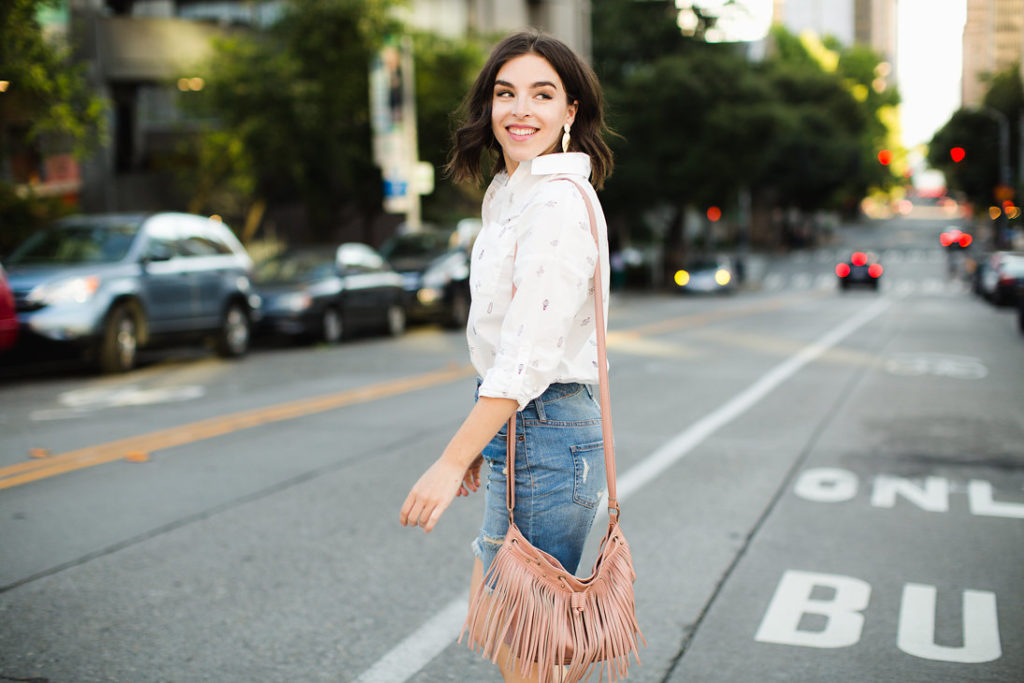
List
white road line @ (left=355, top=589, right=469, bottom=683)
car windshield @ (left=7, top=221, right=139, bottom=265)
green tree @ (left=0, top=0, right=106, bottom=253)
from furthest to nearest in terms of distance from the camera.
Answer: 1. green tree @ (left=0, top=0, right=106, bottom=253)
2. car windshield @ (left=7, top=221, right=139, bottom=265)
3. white road line @ (left=355, top=589, right=469, bottom=683)

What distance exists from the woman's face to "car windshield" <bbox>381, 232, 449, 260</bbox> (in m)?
20.2

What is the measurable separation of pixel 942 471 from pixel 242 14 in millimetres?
26742

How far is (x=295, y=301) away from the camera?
685 inches

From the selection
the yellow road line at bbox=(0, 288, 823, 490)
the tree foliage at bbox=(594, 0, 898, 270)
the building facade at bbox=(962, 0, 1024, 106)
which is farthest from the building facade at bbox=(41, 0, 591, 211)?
the building facade at bbox=(962, 0, 1024, 106)

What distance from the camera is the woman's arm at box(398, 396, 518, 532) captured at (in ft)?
7.77

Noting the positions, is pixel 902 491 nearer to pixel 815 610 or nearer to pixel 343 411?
pixel 815 610

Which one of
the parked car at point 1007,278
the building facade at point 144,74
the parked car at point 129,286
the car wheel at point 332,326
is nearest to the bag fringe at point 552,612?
the parked car at point 129,286

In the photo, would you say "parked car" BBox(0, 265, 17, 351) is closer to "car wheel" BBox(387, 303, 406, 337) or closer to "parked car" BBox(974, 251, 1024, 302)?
"car wheel" BBox(387, 303, 406, 337)

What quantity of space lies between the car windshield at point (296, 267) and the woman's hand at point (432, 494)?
16.1 m

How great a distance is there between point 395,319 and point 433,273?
211 cm

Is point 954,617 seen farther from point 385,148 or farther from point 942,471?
point 385,148

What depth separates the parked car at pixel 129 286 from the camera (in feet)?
39.9

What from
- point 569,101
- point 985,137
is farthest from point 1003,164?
point 569,101

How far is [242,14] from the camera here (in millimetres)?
30250
